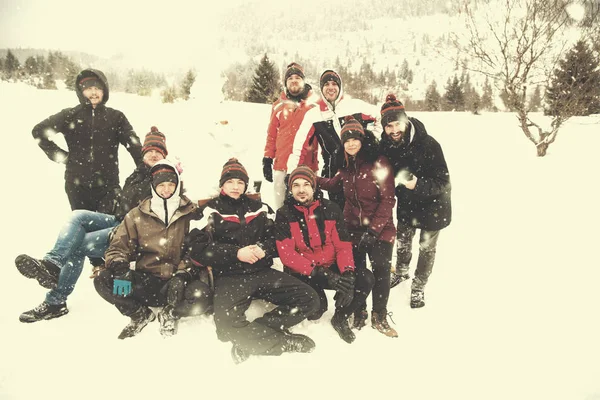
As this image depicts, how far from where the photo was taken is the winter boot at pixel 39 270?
113 inches

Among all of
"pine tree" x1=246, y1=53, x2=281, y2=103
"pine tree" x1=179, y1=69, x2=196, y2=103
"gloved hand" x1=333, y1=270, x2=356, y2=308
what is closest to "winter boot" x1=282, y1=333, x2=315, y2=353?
"gloved hand" x1=333, y1=270, x2=356, y2=308

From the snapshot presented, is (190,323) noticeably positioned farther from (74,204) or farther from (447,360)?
(447,360)

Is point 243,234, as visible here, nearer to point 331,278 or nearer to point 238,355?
point 331,278

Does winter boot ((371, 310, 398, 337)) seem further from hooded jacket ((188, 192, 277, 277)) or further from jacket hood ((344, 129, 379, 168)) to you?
jacket hood ((344, 129, 379, 168))

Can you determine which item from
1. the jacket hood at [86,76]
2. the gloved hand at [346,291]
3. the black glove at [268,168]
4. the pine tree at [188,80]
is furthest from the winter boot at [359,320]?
the pine tree at [188,80]

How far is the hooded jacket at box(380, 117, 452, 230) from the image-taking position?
3.28 m

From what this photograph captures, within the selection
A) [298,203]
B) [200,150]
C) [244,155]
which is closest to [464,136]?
[244,155]

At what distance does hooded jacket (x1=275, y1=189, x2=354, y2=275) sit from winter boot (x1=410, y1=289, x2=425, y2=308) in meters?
0.90

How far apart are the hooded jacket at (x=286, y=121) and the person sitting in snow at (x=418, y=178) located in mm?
1106

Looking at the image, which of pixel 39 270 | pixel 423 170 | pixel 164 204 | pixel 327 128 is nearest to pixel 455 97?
pixel 327 128

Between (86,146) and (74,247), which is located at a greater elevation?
(86,146)

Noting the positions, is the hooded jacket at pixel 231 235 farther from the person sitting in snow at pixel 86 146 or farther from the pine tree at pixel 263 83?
the pine tree at pixel 263 83

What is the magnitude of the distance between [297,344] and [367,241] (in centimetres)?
113

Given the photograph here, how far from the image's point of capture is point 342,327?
3064 millimetres
